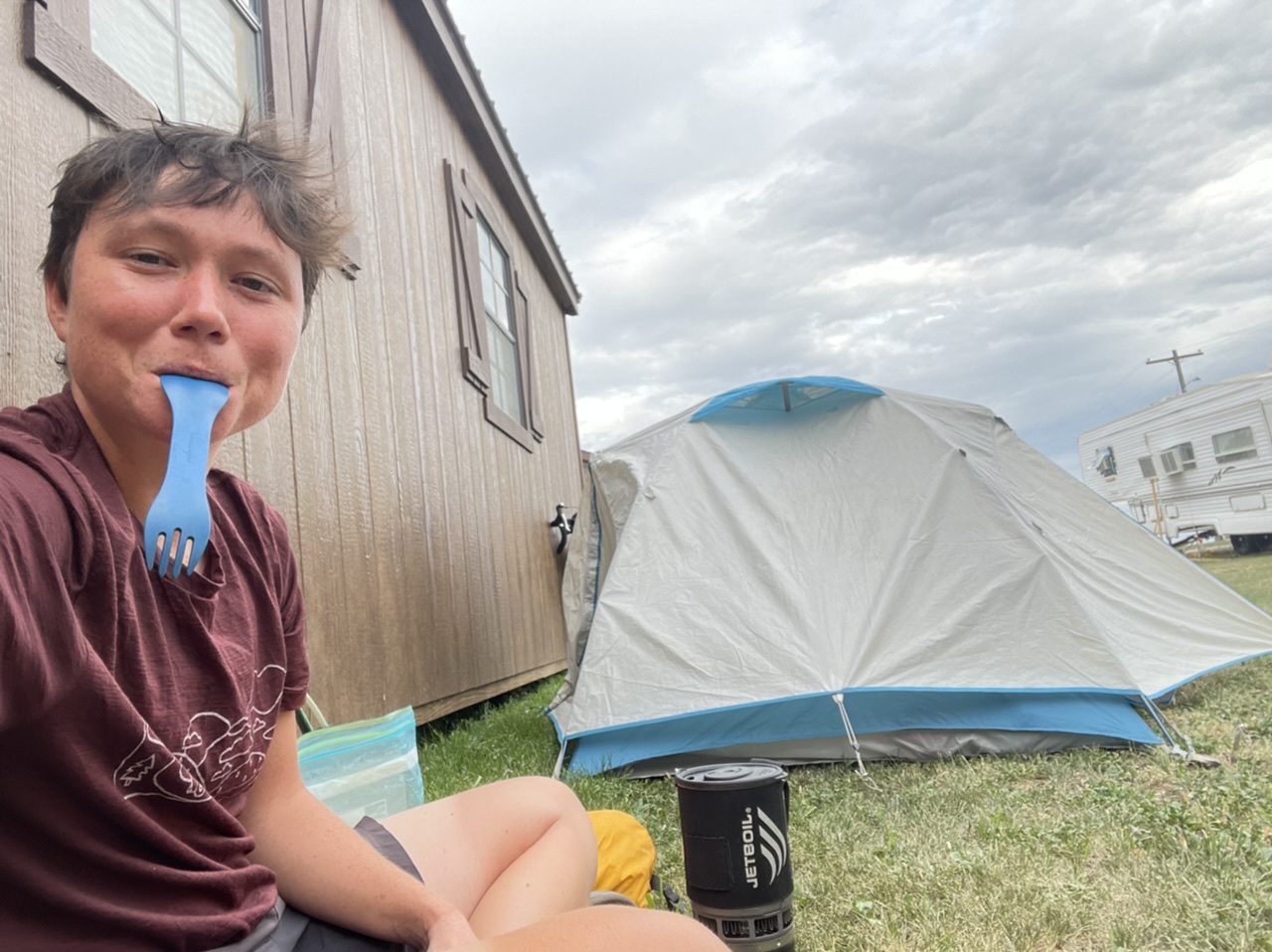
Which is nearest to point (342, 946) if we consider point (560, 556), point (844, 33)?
point (560, 556)

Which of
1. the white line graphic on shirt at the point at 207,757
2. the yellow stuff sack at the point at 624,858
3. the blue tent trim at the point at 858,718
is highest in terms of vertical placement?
the white line graphic on shirt at the point at 207,757

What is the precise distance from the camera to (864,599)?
3.10m

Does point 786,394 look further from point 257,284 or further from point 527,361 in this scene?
point 257,284

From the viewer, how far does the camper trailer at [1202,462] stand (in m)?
12.3

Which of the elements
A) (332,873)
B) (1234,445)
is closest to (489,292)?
(332,873)

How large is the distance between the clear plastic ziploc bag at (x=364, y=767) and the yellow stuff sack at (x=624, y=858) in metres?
0.48

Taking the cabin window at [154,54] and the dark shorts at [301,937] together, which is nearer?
the dark shorts at [301,937]

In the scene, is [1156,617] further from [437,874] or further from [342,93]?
[342,93]

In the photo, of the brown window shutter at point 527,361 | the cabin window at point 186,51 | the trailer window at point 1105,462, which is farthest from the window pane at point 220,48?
the trailer window at point 1105,462

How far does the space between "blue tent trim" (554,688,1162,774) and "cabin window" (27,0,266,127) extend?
230 cm

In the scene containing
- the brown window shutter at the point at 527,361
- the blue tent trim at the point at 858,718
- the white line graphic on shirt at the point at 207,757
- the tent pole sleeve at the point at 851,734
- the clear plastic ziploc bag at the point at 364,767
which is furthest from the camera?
the brown window shutter at the point at 527,361

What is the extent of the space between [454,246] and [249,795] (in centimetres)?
393

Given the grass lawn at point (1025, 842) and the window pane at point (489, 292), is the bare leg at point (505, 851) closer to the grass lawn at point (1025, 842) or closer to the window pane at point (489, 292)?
the grass lawn at point (1025, 842)

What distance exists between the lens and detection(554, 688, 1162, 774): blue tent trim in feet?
9.67
